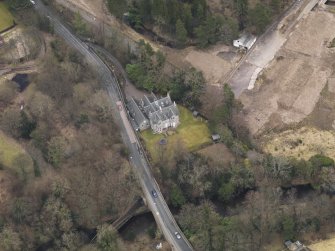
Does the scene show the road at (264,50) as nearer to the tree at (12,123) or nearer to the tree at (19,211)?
the tree at (12,123)

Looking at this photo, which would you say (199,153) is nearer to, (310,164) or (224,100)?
(224,100)

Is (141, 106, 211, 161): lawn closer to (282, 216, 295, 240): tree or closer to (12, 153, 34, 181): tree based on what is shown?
(282, 216, 295, 240): tree

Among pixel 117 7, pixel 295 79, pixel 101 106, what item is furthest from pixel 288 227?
pixel 117 7

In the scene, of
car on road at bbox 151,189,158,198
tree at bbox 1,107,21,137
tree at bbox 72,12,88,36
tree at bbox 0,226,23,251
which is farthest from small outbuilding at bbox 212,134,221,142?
tree at bbox 0,226,23,251

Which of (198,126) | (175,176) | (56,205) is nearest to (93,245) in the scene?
(56,205)

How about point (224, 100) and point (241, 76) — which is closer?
point (224, 100)
